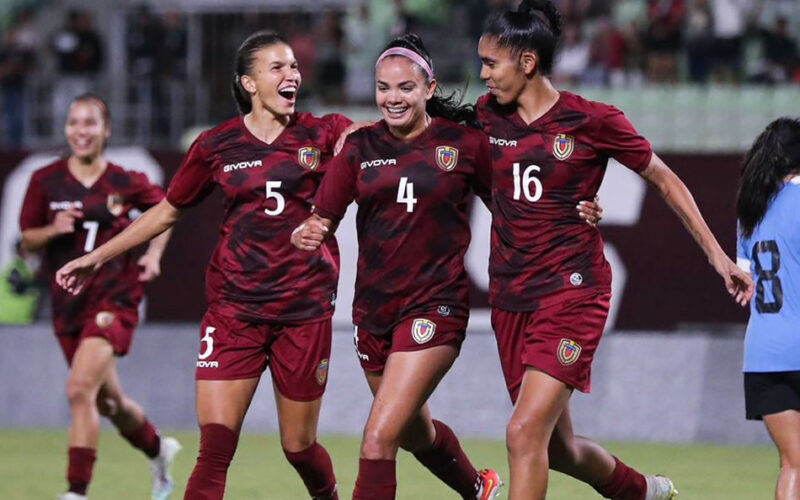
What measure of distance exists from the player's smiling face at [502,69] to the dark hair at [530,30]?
3 centimetres

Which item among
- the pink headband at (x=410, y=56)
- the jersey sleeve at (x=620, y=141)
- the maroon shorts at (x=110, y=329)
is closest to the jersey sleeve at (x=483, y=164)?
the pink headband at (x=410, y=56)

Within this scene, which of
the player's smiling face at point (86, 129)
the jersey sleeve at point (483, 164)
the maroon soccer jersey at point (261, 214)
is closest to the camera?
the jersey sleeve at point (483, 164)

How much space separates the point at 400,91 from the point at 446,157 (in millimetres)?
353

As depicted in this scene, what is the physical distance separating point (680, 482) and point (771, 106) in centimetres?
620

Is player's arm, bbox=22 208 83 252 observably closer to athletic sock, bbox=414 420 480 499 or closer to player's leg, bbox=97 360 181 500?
player's leg, bbox=97 360 181 500

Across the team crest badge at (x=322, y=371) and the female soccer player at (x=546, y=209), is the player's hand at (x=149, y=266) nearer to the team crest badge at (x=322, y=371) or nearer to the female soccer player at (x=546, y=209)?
the team crest badge at (x=322, y=371)

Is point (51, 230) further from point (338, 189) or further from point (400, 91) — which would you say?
point (400, 91)

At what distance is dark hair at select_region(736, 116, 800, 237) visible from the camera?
6535 millimetres

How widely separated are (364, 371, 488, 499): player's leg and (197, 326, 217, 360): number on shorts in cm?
75

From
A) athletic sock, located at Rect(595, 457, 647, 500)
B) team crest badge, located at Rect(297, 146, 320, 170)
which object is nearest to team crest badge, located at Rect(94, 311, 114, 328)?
team crest badge, located at Rect(297, 146, 320, 170)

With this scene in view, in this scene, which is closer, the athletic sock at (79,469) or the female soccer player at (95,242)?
the athletic sock at (79,469)

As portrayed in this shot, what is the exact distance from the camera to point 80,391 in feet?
27.9

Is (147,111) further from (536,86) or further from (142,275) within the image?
(536,86)

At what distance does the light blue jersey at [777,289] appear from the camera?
641cm
